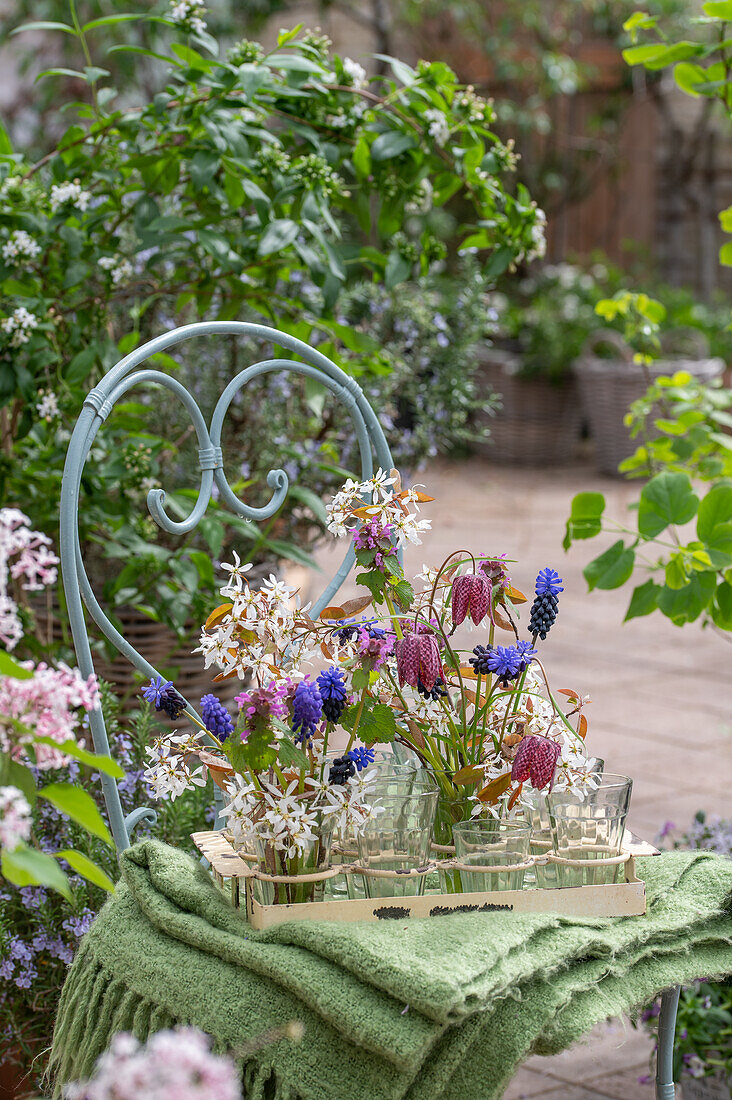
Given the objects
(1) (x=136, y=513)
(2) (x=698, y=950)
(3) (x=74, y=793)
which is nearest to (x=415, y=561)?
(1) (x=136, y=513)

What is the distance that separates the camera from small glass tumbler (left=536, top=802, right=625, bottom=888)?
1.09 m

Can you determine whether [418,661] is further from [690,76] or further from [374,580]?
[690,76]

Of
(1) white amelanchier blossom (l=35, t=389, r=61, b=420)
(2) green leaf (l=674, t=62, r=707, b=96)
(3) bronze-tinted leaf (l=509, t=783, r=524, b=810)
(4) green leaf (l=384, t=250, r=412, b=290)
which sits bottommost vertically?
(3) bronze-tinted leaf (l=509, t=783, r=524, b=810)

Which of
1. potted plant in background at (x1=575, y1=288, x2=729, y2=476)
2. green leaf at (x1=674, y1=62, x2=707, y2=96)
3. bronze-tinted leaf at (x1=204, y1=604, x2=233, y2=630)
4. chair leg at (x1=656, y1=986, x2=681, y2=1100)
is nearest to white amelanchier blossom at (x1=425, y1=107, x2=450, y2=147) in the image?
green leaf at (x1=674, y1=62, x2=707, y2=96)

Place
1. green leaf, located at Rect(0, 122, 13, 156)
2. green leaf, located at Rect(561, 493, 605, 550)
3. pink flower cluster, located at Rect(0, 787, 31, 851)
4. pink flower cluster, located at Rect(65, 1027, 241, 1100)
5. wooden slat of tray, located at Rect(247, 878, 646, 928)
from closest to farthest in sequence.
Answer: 1. pink flower cluster, located at Rect(65, 1027, 241, 1100)
2. pink flower cluster, located at Rect(0, 787, 31, 851)
3. wooden slat of tray, located at Rect(247, 878, 646, 928)
4. green leaf, located at Rect(561, 493, 605, 550)
5. green leaf, located at Rect(0, 122, 13, 156)

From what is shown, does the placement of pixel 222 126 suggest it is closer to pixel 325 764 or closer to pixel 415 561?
pixel 325 764

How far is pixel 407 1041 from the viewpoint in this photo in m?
0.88

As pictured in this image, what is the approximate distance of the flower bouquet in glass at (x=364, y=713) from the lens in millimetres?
1000

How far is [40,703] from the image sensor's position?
74cm

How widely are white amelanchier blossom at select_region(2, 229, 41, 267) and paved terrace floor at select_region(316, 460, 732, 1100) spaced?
135cm

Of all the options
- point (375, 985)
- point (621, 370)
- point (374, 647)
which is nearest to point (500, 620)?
point (374, 647)

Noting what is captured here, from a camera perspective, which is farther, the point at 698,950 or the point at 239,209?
the point at 239,209

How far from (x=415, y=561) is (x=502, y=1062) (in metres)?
4.18

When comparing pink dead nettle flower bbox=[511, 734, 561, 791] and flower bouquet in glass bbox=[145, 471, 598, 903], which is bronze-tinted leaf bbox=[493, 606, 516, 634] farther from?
pink dead nettle flower bbox=[511, 734, 561, 791]
